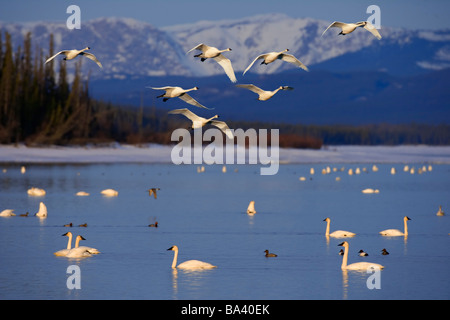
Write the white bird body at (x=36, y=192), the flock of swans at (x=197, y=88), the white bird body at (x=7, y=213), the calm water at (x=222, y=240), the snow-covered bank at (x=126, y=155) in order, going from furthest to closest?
the snow-covered bank at (x=126, y=155)
the white bird body at (x=36, y=192)
the white bird body at (x=7, y=213)
the flock of swans at (x=197, y=88)
the calm water at (x=222, y=240)

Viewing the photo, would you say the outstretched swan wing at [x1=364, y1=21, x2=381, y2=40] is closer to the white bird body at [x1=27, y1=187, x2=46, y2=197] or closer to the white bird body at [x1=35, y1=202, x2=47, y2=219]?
the white bird body at [x1=35, y1=202, x2=47, y2=219]

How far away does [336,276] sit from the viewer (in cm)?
2067

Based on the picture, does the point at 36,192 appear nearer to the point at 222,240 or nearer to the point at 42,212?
the point at 42,212

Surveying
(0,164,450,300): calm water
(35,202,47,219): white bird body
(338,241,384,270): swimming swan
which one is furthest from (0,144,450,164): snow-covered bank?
(338,241,384,270): swimming swan

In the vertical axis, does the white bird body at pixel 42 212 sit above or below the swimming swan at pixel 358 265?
above

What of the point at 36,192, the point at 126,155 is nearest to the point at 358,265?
the point at 36,192

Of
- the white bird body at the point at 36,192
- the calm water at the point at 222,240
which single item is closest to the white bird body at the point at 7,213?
the calm water at the point at 222,240

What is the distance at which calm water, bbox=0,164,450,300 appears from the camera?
1925 cm

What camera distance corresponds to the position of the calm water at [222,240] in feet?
63.2

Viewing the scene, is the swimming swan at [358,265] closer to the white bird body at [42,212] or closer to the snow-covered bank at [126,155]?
the white bird body at [42,212]

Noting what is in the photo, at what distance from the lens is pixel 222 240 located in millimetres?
26062
